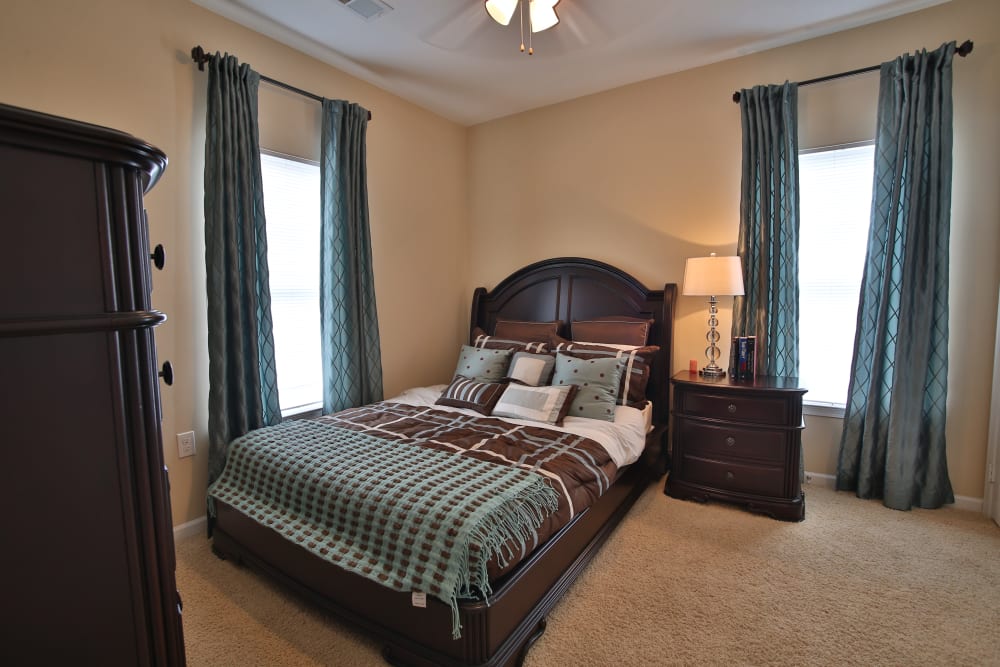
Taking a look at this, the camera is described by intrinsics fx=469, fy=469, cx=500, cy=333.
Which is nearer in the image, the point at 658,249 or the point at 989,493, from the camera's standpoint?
the point at 989,493

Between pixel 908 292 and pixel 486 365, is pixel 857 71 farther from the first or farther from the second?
pixel 486 365

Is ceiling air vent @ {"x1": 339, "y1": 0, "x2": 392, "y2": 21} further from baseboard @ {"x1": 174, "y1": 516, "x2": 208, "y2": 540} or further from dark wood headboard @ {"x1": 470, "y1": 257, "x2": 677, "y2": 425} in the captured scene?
baseboard @ {"x1": 174, "y1": 516, "x2": 208, "y2": 540}

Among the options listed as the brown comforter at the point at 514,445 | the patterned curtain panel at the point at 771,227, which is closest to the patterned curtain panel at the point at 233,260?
the brown comforter at the point at 514,445

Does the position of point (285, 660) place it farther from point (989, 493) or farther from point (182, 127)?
point (989, 493)

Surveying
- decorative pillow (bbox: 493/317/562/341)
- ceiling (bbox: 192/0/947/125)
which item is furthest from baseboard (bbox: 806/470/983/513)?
ceiling (bbox: 192/0/947/125)

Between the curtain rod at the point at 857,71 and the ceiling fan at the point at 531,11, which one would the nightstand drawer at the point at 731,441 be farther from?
the ceiling fan at the point at 531,11

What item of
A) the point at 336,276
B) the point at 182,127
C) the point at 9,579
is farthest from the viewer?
the point at 336,276

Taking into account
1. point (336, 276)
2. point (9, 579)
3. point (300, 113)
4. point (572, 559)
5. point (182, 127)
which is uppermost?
point (300, 113)

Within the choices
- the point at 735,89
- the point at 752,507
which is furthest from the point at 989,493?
the point at 735,89

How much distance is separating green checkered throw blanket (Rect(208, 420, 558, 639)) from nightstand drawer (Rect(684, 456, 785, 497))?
4.52 feet

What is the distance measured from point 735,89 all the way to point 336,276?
2.87 metres

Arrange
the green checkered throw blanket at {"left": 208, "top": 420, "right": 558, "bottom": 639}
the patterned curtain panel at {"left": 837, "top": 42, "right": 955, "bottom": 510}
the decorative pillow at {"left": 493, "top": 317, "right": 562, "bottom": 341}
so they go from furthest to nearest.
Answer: the decorative pillow at {"left": 493, "top": 317, "right": 562, "bottom": 341} → the patterned curtain panel at {"left": 837, "top": 42, "right": 955, "bottom": 510} → the green checkered throw blanket at {"left": 208, "top": 420, "right": 558, "bottom": 639}

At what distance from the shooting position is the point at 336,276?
9.96ft

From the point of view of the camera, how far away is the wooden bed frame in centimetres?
148
